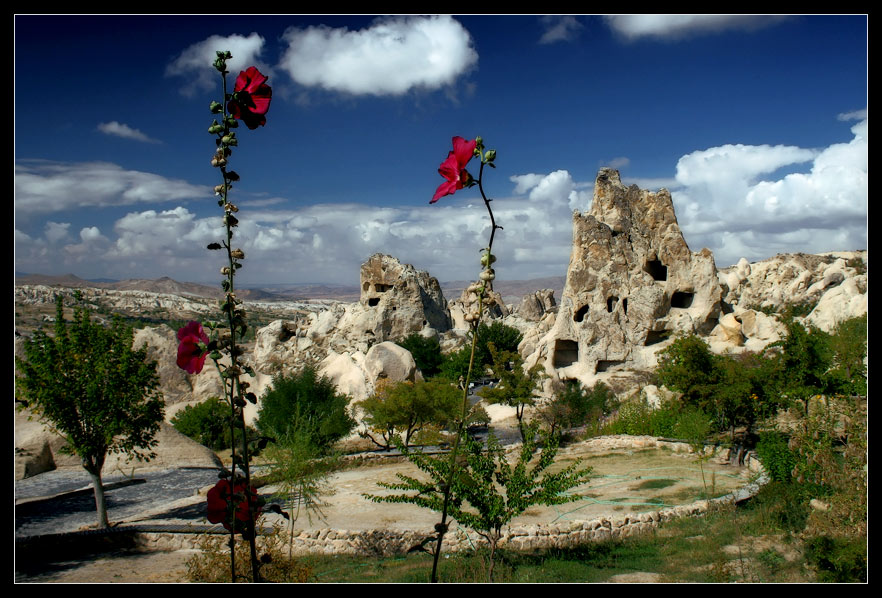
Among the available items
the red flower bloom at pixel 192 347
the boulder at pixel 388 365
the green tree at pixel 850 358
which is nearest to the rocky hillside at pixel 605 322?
the boulder at pixel 388 365

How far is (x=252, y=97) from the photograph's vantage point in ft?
6.42

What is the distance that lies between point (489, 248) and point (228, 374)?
0.95 m

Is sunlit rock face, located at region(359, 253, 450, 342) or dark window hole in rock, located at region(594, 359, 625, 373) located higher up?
sunlit rock face, located at region(359, 253, 450, 342)

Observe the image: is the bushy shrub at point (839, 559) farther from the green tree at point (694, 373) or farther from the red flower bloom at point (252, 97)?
the green tree at point (694, 373)

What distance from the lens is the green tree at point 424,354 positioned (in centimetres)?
3556

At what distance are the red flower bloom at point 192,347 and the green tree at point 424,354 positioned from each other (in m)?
33.2

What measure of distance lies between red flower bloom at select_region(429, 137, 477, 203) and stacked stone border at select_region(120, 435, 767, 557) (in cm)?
696

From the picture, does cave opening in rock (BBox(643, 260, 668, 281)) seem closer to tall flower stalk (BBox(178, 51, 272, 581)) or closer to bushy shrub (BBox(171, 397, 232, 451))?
bushy shrub (BBox(171, 397, 232, 451))

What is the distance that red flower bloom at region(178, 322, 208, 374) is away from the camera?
6.19 feet

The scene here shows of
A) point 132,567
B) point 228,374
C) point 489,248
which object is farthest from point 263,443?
point 132,567

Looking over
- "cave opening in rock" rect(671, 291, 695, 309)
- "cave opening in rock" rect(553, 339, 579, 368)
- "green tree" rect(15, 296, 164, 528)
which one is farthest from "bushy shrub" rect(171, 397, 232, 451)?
"cave opening in rock" rect(671, 291, 695, 309)
